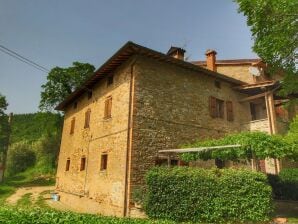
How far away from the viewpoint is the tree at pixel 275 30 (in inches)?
386

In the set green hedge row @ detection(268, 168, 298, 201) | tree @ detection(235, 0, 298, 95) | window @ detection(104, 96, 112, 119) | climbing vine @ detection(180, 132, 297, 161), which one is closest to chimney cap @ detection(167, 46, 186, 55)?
window @ detection(104, 96, 112, 119)

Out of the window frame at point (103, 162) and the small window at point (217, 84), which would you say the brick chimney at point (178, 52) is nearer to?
the small window at point (217, 84)

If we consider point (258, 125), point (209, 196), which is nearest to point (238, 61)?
point (258, 125)

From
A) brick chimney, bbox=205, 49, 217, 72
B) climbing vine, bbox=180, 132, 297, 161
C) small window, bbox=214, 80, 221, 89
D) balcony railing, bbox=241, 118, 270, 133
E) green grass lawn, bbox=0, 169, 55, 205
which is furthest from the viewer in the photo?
green grass lawn, bbox=0, 169, 55, 205

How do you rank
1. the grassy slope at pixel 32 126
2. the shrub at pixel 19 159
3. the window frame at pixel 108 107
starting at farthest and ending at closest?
the shrub at pixel 19 159 < the grassy slope at pixel 32 126 < the window frame at pixel 108 107

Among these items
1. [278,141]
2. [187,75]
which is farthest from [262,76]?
[278,141]

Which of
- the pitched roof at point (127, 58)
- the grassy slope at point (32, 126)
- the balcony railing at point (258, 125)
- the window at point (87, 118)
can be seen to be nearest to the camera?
the pitched roof at point (127, 58)

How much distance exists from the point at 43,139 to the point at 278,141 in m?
32.3

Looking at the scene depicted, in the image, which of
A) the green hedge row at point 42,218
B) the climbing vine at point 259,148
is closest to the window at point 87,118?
the climbing vine at point 259,148

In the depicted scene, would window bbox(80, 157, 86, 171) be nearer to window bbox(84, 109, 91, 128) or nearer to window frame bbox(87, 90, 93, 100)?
window bbox(84, 109, 91, 128)

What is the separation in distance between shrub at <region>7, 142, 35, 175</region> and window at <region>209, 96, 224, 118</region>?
29.7m

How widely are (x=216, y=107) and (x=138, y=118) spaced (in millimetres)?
5921

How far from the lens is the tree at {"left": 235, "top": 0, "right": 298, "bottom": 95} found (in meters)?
9.81

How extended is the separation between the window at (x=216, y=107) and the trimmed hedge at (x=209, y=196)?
6.35 metres
